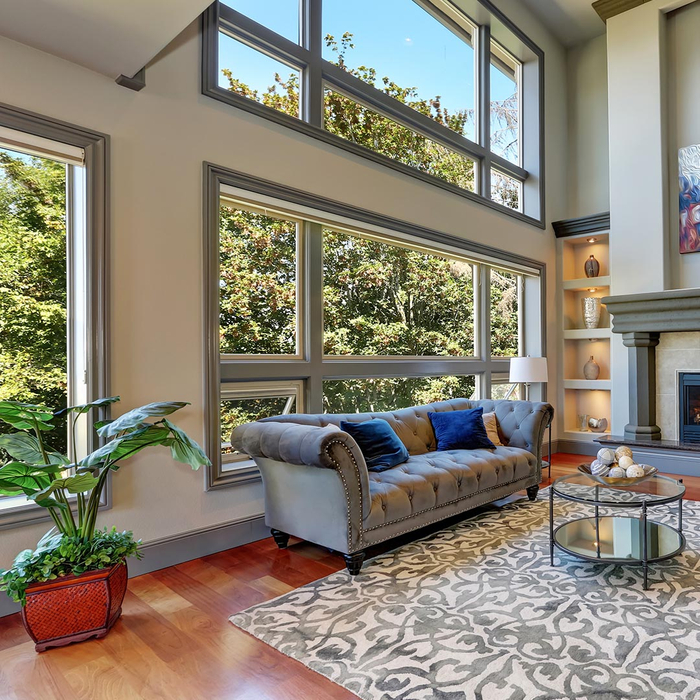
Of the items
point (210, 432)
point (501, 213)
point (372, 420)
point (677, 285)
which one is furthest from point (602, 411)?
point (210, 432)

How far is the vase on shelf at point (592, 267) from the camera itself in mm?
6754

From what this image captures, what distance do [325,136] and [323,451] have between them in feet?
8.14

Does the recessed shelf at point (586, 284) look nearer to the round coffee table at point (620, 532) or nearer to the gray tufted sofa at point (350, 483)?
the gray tufted sofa at point (350, 483)

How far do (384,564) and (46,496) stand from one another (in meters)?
1.79

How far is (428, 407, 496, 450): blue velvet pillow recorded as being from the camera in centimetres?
418

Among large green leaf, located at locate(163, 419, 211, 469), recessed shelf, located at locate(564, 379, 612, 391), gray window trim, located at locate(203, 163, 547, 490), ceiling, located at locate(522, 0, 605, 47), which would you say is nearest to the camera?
large green leaf, located at locate(163, 419, 211, 469)

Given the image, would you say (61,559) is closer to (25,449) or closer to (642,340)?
(25,449)

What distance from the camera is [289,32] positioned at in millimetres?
4027

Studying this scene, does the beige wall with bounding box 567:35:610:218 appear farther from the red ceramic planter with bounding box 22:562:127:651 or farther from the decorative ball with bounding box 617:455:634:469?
the red ceramic planter with bounding box 22:562:127:651

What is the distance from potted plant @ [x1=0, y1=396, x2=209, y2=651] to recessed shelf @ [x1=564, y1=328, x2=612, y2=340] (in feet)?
18.3

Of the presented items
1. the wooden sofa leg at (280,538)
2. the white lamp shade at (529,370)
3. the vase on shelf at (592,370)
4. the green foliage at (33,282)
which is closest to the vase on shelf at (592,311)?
the vase on shelf at (592,370)

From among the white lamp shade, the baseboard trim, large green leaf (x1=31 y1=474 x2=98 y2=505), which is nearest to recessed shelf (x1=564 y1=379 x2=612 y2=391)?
the white lamp shade

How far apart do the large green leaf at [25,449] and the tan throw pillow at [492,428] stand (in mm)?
3211

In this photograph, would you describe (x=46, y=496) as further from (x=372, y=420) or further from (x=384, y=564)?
(x=372, y=420)
